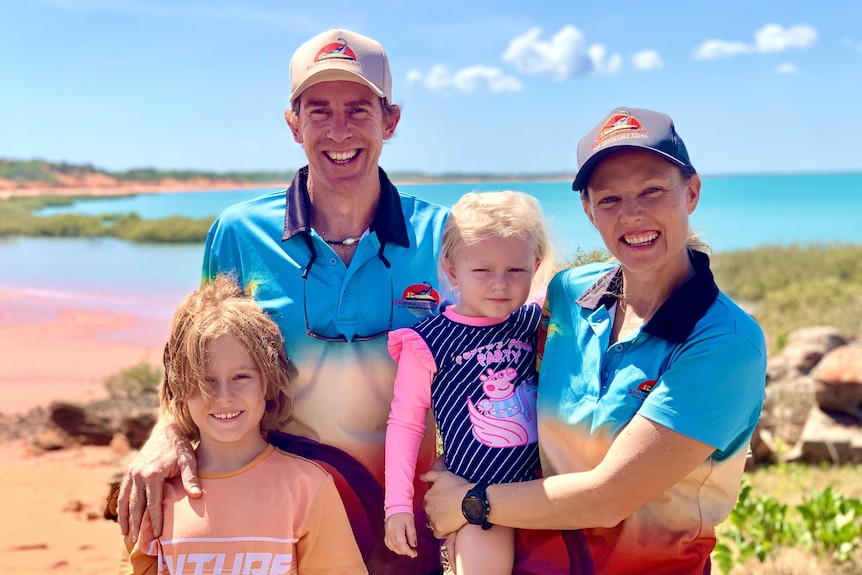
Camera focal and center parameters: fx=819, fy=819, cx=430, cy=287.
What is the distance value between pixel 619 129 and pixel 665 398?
2.56ft

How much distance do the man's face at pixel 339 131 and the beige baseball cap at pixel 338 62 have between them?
46 mm

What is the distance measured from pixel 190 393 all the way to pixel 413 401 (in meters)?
0.75

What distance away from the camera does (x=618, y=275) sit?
265cm

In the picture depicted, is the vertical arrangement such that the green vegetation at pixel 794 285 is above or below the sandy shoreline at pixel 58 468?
above

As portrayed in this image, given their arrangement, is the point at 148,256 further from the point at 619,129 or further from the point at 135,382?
the point at 619,129

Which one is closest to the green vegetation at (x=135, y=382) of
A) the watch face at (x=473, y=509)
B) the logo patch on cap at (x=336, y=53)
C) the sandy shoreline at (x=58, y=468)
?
the sandy shoreline at (x=58, y=468)

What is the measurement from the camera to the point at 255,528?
2613 millimetres

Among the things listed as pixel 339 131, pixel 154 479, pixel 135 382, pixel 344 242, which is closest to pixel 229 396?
pixel 154 479

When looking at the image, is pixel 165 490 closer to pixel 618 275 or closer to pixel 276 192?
pixel 276 192

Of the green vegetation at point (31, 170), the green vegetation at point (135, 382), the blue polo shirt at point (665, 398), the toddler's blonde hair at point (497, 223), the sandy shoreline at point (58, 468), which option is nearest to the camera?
the blue polo shirt at point (665, 398)

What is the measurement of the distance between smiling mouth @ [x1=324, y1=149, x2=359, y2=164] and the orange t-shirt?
3.58 feet

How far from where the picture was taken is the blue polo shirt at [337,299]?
114 inches

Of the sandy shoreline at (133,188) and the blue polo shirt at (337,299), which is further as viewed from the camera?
the sandy shoreline at (133,188)

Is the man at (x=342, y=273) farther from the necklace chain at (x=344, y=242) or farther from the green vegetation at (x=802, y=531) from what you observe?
the green vegetation at (x=802, y=531)
